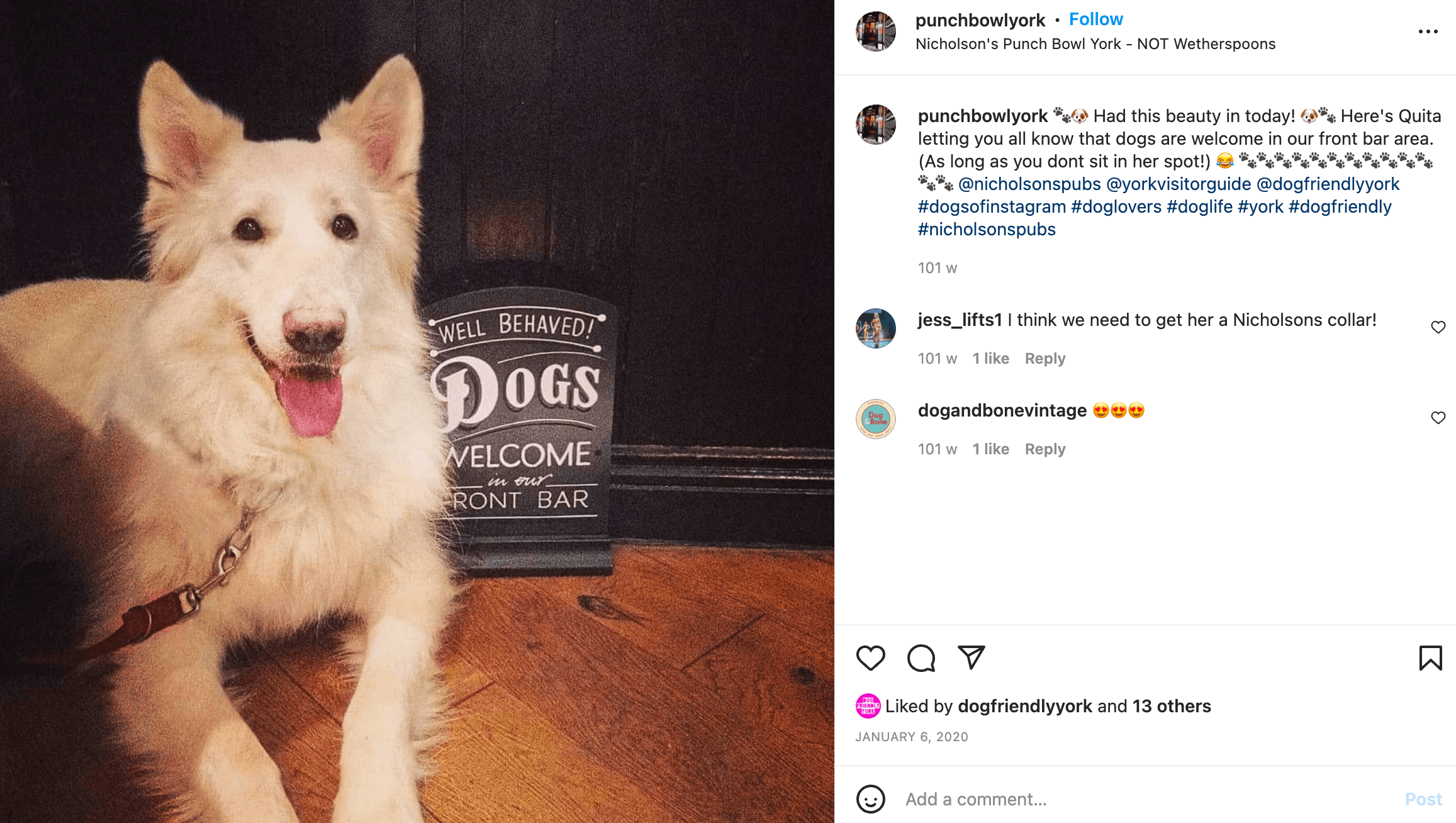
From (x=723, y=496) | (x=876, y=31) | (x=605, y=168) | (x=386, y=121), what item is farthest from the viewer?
(x=723, y=496)

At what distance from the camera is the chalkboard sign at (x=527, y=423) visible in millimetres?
904

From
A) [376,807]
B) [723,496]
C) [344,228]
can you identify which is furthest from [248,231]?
[723,496]

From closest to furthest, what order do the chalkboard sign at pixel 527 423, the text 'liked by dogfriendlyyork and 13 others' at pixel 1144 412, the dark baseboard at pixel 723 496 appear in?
the text 'liked by dogfriendlyyork and 13 others' at pixel 1144 412
the chalkboard sign at pixel 527 423
the dark baseboard at pixel 723 496

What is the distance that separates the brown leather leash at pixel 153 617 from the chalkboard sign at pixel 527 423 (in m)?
0.22

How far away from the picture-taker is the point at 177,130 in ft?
2.32

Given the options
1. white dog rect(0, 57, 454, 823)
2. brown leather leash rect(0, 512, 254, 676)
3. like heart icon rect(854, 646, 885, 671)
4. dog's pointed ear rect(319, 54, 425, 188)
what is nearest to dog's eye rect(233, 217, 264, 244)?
white dog rect(0, 57, 454, 823)

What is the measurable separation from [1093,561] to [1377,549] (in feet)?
0.77

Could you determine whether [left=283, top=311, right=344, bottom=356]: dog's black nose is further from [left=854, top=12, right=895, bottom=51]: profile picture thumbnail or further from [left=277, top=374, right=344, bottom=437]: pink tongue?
[left=854, top=12, right=895, bottom=51]: profile picture thumbnail

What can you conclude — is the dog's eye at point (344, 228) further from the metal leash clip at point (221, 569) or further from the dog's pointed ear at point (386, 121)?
the metal leash clip at point (221, 569)

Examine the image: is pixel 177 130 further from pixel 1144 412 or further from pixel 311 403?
pixel 1144 412

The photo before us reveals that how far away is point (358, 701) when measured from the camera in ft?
2.58

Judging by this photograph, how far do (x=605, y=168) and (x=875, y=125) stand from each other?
1.12 feet

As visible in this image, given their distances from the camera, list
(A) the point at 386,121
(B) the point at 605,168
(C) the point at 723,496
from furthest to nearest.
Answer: (C) the point at 723,496 < (B) the point at 605,168 < (A) the point at 386,121

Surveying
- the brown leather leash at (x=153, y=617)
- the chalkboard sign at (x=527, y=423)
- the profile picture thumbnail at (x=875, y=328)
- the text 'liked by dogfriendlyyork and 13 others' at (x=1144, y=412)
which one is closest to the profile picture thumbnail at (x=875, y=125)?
the text 'liked by dogfriendlyyork and 13 others' at (x=1144, y=412)
